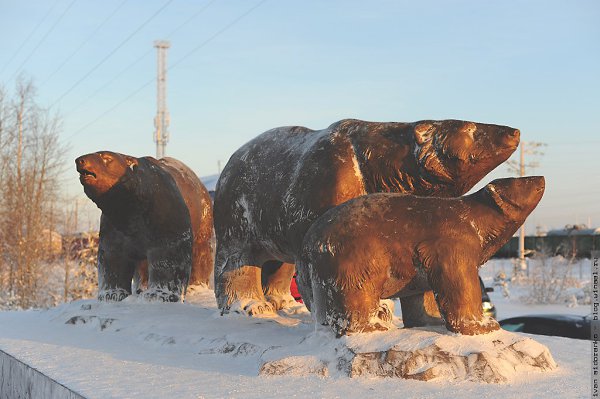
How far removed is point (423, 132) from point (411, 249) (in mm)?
820

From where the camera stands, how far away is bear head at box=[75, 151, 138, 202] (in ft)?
19.5

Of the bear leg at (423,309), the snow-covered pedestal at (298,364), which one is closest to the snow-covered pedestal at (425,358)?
the snow-covered pedestal at (298,364)

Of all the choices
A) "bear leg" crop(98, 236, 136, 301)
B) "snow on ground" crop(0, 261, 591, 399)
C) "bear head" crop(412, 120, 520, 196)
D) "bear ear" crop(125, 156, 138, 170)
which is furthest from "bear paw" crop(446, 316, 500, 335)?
"bear leg" crop(98, 236, 136, 301)

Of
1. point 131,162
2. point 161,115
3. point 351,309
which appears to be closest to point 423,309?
point 351,309

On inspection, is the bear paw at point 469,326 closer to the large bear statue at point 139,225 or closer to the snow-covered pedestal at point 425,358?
the snow-covered pedestal at point 425,358

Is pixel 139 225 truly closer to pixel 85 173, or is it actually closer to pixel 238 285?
pixel 85 173

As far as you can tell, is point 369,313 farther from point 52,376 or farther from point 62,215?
point 62,215

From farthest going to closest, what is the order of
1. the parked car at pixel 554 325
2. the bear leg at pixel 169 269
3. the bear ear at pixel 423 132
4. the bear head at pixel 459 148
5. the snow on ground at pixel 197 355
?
the parked car at pixel 554 325 < the bear leg at pixel 169 269 < the bear ear at pixel 423 132 < the bear head at pixel 459 148 < the snow on ground at pixel 197 355

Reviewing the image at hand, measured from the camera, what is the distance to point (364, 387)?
3324mm

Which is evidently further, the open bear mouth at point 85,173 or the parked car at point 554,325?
the parked car at point 554,325

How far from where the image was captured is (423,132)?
13.7 ft

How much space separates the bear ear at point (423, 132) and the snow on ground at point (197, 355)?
1.21m

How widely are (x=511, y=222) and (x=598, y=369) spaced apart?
0.88m

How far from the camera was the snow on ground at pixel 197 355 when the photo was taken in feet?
10.9
